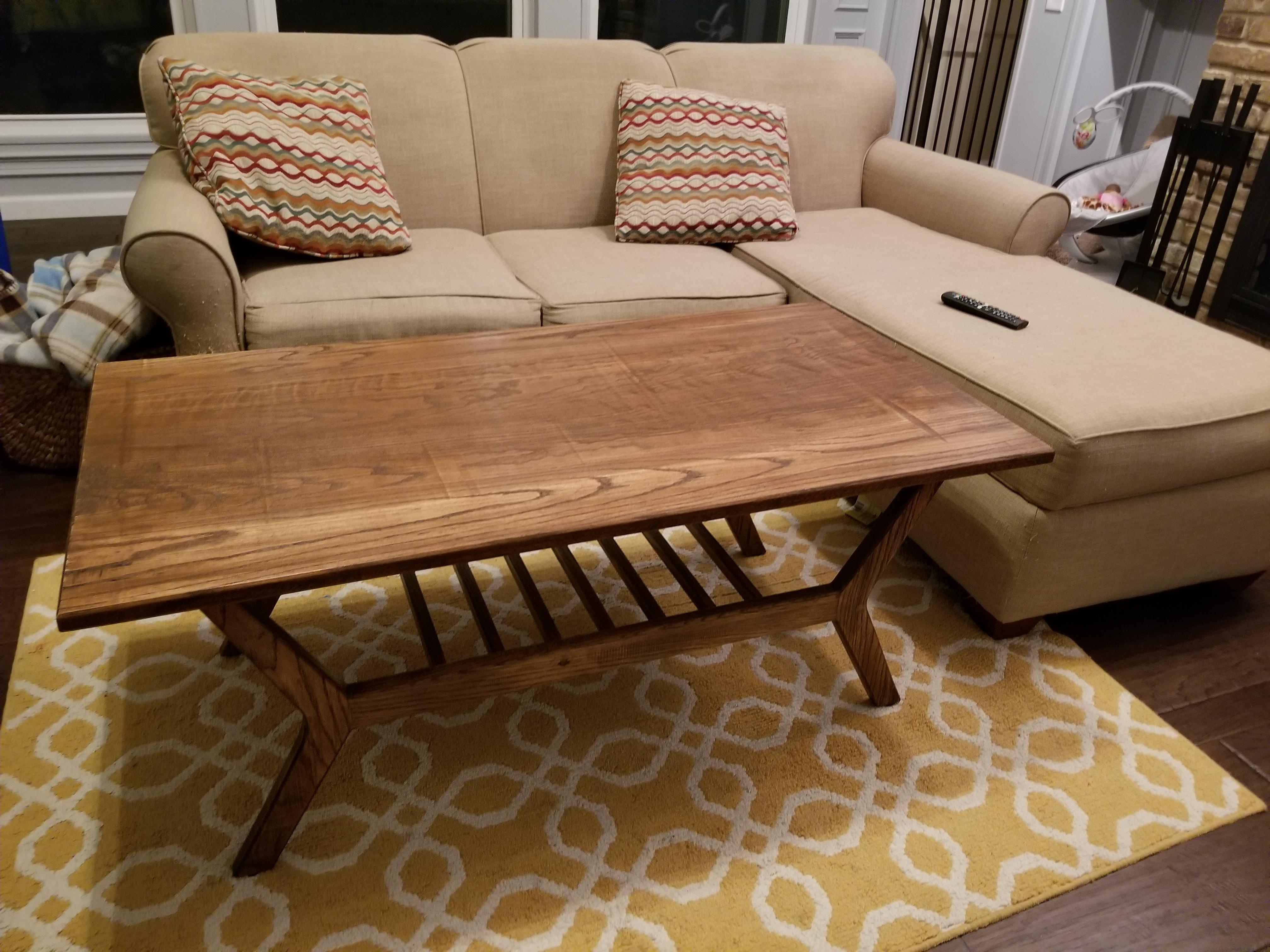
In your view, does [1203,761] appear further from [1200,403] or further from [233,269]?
[233,269]

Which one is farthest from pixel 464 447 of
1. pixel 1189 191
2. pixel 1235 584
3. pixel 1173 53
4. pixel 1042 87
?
pixel 1173 53

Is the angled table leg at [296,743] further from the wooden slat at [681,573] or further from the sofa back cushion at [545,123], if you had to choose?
the sofa back cushion at [545,123]

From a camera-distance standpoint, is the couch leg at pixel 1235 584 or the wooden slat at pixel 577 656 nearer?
the wooden slat at pixel 577 656

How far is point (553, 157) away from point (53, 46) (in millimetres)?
2367

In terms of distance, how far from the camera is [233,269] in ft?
6.21

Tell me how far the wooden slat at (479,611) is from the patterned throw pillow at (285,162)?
3.01 feet

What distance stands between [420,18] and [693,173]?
82.4 inches

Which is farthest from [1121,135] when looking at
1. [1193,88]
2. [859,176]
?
[859,176]

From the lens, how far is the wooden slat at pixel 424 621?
4.54 feet

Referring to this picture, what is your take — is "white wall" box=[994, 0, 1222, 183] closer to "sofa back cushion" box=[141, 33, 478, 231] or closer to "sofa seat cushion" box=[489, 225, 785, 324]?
"sofa seat cushion" box=[489, 225, 785, 324]

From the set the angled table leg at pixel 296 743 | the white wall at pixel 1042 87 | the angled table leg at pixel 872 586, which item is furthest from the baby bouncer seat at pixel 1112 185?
the angled table leg at pixel 296 743

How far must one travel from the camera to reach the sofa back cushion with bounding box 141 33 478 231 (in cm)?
227

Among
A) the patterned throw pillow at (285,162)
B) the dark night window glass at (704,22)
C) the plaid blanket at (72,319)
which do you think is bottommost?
the plaid blanket at (72,319)

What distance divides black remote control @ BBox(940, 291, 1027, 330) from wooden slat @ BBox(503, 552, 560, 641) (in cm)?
107
